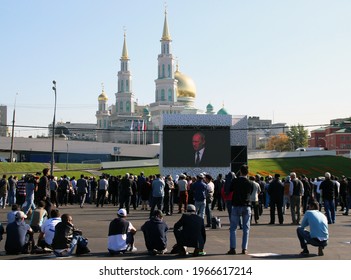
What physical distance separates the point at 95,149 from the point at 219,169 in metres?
57.2

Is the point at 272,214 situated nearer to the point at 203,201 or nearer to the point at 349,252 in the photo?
the point at 203,201

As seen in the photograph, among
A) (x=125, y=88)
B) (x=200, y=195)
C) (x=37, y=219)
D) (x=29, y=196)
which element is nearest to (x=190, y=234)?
(x=37, y=219)

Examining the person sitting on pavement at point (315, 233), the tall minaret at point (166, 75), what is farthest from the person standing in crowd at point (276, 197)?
the tall minaret at point (166, 75)

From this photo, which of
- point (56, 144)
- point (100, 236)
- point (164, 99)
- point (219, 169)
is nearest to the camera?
point (100, 236)

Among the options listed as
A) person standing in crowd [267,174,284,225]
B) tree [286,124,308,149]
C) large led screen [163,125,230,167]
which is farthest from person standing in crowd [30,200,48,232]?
tree [286,124,308,149]

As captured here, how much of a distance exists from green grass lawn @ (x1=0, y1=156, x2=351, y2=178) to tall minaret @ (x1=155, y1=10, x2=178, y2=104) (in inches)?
2477

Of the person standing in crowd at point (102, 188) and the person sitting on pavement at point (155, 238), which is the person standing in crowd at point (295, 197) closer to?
the person sitting on pavement at point (155, 238)

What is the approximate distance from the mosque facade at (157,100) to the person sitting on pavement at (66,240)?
112745 mm

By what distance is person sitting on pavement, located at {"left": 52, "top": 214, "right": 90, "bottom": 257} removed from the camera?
39.6 feet

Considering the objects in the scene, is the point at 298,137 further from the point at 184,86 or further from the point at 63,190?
the point at 63,190

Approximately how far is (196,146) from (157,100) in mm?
99240

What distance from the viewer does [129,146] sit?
317 feet

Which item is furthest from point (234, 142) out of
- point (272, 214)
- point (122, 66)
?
point (122, 66)

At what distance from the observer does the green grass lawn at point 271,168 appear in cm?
6338
